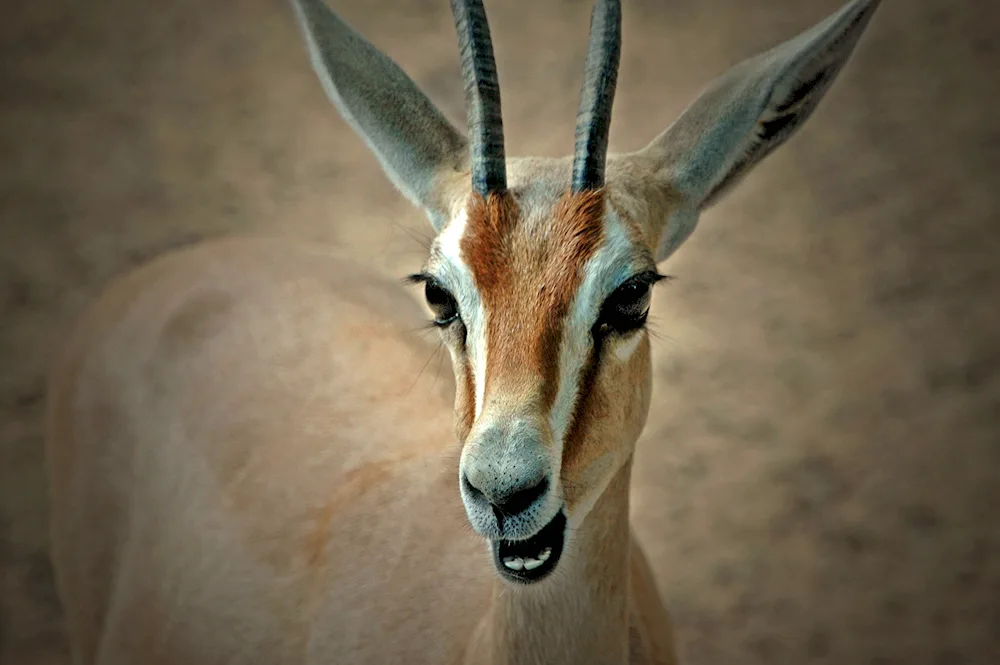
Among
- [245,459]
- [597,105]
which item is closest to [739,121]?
[597,105]

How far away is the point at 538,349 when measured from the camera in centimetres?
144

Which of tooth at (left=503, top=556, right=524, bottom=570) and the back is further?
the back

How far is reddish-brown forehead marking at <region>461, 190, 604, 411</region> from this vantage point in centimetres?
144

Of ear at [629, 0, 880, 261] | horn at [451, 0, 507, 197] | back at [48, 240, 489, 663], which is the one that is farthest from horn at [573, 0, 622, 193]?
back at [48, 240, 489, 663]

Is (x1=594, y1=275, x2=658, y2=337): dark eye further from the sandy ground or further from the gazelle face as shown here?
the sandy ground

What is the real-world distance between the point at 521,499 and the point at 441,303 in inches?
16.9

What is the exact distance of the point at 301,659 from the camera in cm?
207

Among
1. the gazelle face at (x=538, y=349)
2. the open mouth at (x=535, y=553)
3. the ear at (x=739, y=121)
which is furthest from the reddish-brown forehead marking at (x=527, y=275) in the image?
the ear at (x=739, y=121)

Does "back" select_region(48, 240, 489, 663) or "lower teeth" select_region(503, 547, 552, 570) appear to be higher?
"back" select_region(48, 240, 489, 663)

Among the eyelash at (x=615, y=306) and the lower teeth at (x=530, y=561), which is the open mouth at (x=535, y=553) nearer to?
the lower teeth at (x=530, y=561)

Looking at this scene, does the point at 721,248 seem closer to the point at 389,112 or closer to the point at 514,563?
the point at 389,112

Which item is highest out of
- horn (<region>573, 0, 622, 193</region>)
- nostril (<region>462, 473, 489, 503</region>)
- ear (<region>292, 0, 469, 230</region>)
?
ear (<region>292, 0, 469, 230</region>)

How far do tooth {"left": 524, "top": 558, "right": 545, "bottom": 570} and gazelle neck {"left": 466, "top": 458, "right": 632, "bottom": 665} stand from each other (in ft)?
0.46

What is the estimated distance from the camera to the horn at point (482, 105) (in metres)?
1.58
